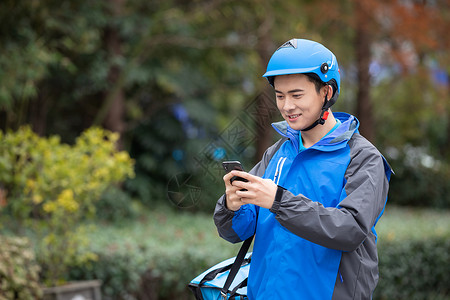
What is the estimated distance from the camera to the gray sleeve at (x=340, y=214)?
1.72 m

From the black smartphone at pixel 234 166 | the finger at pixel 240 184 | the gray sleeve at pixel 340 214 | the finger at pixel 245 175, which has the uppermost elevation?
the black smartphone at pixel 234 166

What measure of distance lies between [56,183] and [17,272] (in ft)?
2.70

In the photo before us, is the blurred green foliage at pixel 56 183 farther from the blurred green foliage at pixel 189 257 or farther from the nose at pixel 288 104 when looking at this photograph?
the nose at pixel 288 104

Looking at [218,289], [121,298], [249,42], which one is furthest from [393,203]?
[218,289]

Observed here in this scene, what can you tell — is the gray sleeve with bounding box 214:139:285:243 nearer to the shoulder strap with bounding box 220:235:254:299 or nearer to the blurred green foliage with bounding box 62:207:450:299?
the shoulder strap with bounding box 220:235:254:299

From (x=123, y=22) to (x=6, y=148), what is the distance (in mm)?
4157

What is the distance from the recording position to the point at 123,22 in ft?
26.6

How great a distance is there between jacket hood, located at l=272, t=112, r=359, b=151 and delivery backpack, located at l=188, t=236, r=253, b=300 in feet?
1.52

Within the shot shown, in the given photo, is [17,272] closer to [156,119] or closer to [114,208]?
[114,208]

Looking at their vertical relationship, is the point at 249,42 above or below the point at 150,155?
above

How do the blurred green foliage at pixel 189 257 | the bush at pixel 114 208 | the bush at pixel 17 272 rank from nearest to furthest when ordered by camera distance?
1. the bush at pixel 17 272
2. the blurred green foliage at pixel 189 257
3. the bush at pixel 114 208

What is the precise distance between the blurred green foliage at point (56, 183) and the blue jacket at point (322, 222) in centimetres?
262

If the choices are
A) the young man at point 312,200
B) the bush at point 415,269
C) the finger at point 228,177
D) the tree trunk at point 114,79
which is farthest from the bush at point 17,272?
the tree trunk at point 114,79

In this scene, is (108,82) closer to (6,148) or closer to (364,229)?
(6,148)
